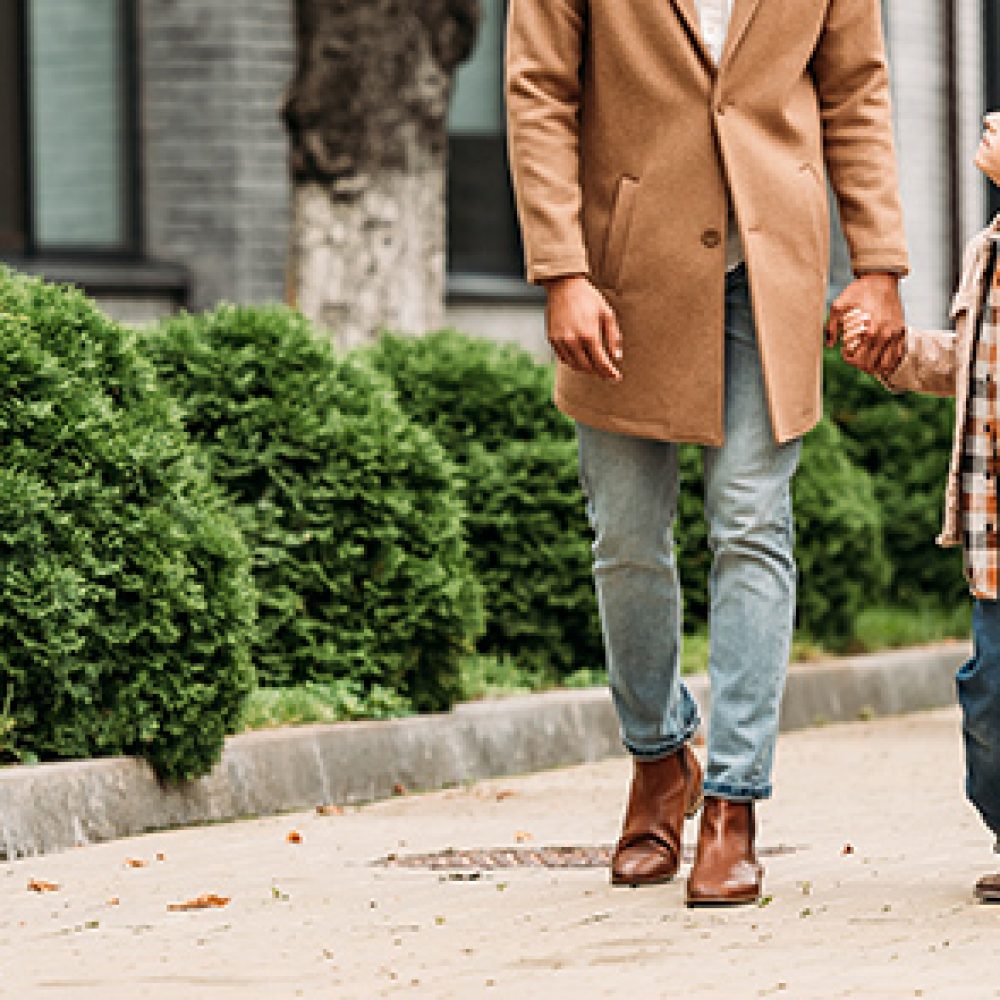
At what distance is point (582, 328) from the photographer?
5168 mm

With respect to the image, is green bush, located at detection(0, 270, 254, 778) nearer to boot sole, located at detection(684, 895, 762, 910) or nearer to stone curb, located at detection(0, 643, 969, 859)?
stone curb, located at detection(0, 643, 969, 859)

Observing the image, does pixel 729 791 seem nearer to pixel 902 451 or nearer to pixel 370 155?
pixel 370 155

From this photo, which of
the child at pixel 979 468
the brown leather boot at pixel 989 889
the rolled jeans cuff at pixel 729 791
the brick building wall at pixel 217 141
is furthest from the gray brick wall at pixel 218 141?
the brown leather boot at pixel 989 889

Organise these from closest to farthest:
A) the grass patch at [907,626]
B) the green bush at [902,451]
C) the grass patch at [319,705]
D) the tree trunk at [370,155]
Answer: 1. the grass patch at [319,705]
2. the tree trunk at [370,155]
3. the grass patch at [907,626]
4. the green bush at [902,451]

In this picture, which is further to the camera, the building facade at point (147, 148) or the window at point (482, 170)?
the window at point (482, 170)

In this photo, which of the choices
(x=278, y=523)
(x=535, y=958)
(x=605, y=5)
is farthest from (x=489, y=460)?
(x=535, y=958)

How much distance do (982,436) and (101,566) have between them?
2435 mm

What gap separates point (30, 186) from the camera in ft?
42.8

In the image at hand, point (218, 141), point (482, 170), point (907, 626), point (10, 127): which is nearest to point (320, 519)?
point (907, 626)

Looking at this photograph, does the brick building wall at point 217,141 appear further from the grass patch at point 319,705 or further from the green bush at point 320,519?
the grass patch at point 319,705

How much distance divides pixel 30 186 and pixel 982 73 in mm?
7748

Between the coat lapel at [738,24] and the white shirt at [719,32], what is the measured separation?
0.13ft

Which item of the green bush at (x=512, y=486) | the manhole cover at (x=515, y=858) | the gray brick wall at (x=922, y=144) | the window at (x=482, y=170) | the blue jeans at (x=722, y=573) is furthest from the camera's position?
the gray brick wall at (x=922, y=144)

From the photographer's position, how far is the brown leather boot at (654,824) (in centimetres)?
546
